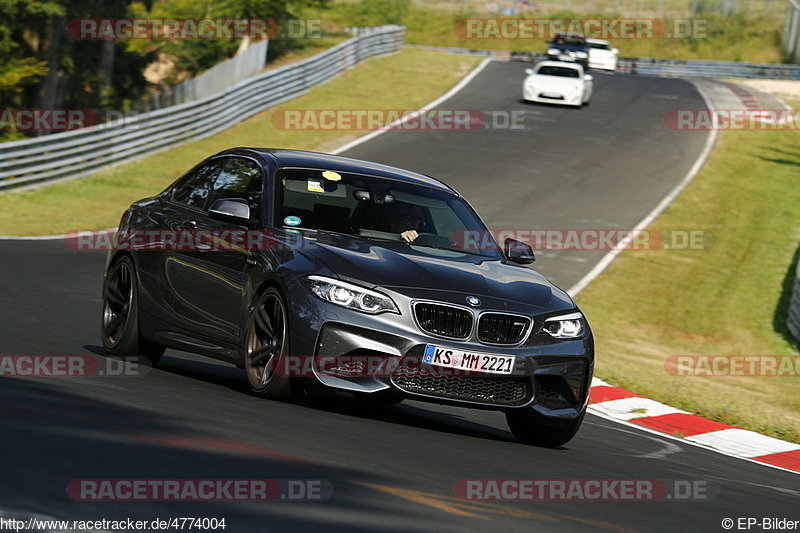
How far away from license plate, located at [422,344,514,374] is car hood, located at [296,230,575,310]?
368 millimetres

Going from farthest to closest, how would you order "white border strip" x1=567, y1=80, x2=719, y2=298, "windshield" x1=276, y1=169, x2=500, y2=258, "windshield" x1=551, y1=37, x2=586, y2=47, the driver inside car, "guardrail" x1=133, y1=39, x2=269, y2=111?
"windshield" x1=551, y1=37, x2=586, y2=47
"guardrail" x1=133, y1=39, x2=269, y2=111
"white border strip" x1=567, y1=80, x2=719, y2=298
the driver inside car
"windshield" x1=276, y1=169, x2=500, y2=258

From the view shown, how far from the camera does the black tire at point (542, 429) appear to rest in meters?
8.48

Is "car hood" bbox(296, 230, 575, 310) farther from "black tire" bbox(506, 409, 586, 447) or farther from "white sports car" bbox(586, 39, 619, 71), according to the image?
"white sports car" bbox(586, 39, 619, 71)

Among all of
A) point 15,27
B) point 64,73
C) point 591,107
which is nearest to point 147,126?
point 15,27

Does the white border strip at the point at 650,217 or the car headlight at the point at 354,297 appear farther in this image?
the white border strip at the point at 650,217

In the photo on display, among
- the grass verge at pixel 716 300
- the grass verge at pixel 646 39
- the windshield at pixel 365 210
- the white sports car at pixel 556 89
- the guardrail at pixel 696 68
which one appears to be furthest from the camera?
the grass verge at pixel 646 39

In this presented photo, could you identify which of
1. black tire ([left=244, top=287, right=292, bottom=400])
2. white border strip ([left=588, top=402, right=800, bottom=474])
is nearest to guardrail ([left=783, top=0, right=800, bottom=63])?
white border strip ([left=588, top=402, right=800, bottom=474])

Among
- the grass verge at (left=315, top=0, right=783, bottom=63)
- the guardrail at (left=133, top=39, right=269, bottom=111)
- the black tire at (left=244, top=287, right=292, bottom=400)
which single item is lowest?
the grass verge at (left=315, top=0, right=783, bottom=63)

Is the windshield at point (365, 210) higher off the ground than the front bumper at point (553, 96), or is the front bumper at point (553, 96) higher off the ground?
the windshield at point (365, 210)

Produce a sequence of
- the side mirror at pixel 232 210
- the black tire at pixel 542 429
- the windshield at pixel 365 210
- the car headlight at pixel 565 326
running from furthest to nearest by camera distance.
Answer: the windshield at pixel 365 210, the side mirror at pixel 232 210, the black tire at pixel 542 429, the car headlight at pixel 565 326

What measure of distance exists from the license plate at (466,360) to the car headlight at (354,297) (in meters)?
0.33

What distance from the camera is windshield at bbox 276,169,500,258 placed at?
29.1ft

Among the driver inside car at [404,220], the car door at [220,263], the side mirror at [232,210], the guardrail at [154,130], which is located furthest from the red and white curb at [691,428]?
the guardrail at [154,130]

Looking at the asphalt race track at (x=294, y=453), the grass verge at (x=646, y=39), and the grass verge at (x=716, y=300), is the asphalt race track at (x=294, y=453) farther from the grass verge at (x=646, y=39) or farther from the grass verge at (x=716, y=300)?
the grass verge at (x=646, y=39)
